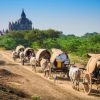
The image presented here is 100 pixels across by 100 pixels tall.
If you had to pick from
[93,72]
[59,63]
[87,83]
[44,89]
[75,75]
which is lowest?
[44,89]

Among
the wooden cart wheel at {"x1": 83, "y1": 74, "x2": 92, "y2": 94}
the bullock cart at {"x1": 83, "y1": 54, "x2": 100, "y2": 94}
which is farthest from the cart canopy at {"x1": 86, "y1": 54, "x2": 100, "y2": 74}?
the wooden cart wheel at {"x1": 83, "y1": 74, "x2": 92, "y2": 94}

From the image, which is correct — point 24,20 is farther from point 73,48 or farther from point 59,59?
point 59,59

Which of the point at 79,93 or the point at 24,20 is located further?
the point at 24,20

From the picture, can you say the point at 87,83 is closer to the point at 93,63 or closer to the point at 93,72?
the point at 93,72

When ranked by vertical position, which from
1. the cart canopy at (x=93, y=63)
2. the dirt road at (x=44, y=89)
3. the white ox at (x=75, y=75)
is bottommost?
the dirt road at (x=44, y=89)

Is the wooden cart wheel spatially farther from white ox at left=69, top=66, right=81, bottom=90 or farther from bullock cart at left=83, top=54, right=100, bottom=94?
white ox at left=69, top=66, right=81, bottom=90

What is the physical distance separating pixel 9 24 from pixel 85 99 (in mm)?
130203

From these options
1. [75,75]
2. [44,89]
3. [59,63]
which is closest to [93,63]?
[75,75]

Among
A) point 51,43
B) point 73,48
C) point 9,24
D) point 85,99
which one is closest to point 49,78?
point 85,99

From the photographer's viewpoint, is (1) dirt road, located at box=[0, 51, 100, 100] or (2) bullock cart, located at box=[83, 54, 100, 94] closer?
(1) dirt road, located at box=[0, 51, 100, 100]

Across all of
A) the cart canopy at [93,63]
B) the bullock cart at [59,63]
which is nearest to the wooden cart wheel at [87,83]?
the cart canopy at [93,63]

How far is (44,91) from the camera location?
63.3ft

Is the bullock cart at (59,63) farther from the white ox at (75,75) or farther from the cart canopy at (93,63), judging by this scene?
the cart canopy at (93,63)

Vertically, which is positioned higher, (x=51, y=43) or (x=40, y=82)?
(x=51, y=43)
